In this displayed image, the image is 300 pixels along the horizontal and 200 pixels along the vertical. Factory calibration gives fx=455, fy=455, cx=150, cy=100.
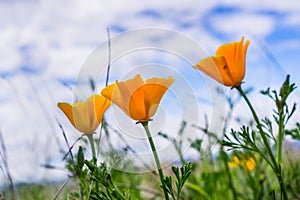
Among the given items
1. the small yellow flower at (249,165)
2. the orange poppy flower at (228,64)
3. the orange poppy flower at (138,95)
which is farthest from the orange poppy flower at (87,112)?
the small yellow flower at (249,165)

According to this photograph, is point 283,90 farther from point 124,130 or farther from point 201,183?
point 201,183

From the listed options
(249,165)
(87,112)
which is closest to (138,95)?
(87,112)

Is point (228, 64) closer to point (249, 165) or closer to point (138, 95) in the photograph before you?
point (138, 95)

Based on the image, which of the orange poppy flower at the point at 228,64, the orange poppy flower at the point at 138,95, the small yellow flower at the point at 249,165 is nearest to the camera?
the orange poppy flower at the point at 138,95

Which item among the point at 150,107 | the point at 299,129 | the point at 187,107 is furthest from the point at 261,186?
the point at 150,107

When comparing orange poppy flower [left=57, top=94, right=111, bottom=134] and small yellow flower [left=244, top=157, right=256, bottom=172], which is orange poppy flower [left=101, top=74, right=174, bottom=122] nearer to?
orange poppy flower [left=57, top=94, right=111, bottom=134]

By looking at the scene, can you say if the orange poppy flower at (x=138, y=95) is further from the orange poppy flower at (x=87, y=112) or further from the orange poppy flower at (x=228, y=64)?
the orange poppy flower at (x=228, y=64)

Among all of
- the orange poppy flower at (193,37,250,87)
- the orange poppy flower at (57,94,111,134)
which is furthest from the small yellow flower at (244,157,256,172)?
the orange poppy flower at (57,94,111,134)
